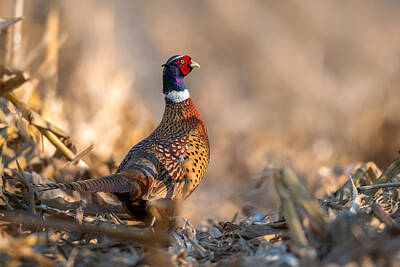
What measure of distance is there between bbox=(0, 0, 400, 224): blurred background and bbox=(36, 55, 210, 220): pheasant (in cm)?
80

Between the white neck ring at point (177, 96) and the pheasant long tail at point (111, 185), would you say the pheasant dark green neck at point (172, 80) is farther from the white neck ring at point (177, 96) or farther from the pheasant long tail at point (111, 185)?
the pheasant long tail at point (111, 185)

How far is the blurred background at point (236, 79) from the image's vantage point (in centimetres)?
566

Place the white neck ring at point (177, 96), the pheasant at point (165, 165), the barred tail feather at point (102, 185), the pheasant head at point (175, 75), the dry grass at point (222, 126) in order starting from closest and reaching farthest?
1. the dry grass at point (222, 126)
2. the barred tail feather at point (102, 185)
3. the pheasant at point (165, 165)
4. the white neck ring at point (177, 96)
5. the pheasant head at point (175, 75)

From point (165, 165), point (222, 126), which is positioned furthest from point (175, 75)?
point (222, 126)

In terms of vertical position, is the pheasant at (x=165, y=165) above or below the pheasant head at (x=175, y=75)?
below

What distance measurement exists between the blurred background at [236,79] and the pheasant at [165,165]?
0.80 meters

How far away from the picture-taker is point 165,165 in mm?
3242

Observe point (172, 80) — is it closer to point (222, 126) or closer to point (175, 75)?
point (175, 75)

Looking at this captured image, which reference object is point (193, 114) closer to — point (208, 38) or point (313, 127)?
point (313, 127)

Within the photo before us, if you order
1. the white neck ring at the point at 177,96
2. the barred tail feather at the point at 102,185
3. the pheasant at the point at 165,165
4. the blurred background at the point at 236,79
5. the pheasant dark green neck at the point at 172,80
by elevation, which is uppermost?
the blurred background at the point at 236,79

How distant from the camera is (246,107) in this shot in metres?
10.6

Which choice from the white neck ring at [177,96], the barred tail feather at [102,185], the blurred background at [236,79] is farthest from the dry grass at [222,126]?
the white neck ring at [177,96]

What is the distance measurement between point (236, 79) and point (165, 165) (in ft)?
28.8

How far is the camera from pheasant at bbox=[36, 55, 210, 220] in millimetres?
2889
